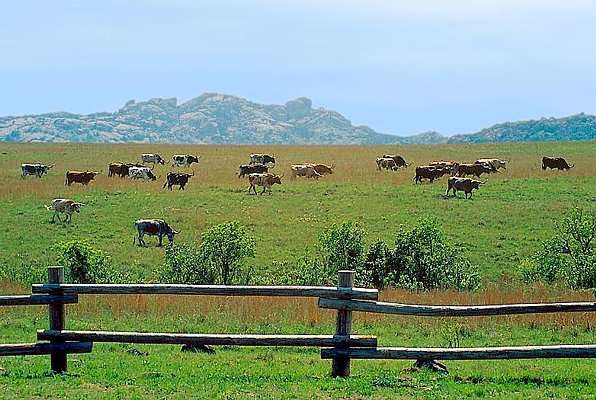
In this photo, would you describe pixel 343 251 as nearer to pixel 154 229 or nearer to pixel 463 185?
pixel 154 229

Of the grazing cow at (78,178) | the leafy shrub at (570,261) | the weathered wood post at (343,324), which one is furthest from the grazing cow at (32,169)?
the weathered wood post at (343,324)

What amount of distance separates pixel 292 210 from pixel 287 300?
52.8ft

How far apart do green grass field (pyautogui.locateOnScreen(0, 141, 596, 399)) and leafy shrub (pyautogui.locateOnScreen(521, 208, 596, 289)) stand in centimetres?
79

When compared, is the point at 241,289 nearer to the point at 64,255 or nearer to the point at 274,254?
the point at 64,255

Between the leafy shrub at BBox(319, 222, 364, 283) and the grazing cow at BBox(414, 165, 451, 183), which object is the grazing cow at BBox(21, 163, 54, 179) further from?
the leafy shrub at BBox(319, 222, 364, 283)

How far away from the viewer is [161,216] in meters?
31.3

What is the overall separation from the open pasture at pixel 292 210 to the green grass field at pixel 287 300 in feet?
0.28

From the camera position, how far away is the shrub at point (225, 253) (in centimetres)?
2112

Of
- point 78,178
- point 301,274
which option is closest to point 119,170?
point 78,178

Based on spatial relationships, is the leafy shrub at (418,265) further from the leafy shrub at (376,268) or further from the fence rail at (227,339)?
the fence rail at (227,339)

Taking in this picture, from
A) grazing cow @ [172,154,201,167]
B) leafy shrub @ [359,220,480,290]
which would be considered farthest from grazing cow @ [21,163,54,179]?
leafy shrub @ [359,220,480,290]

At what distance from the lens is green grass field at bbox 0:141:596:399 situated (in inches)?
378

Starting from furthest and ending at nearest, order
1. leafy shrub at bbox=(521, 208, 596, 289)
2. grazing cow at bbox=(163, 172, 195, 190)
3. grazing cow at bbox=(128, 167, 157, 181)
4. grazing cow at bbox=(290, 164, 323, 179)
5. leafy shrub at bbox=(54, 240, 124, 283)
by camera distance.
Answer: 1. grazing cow at bbox=(290, 164, 323, 179)
2. grazing cow at bbox=(128, 167, 157, 181)
3. grazing cow at bbox=(163, 172, 195, 190)
4. leafy shrub at bbox=(521, 208, 596, 289)
5. leafy shrub at bbox=(54, 240, 124, 283)

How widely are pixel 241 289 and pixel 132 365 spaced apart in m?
2.33
